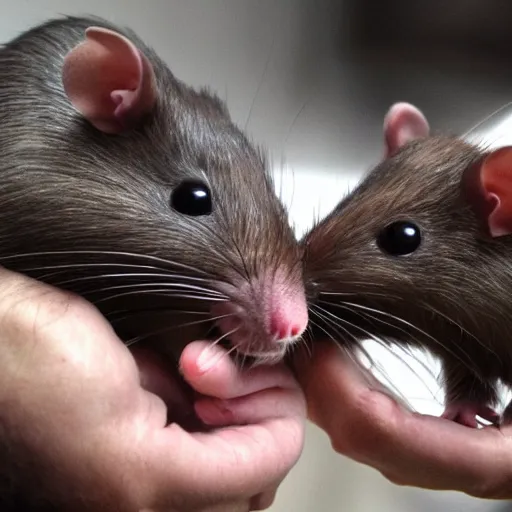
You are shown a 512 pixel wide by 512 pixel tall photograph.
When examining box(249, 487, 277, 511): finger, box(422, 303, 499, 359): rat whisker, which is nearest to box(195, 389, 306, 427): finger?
box(249, 487, 277, 511): finger

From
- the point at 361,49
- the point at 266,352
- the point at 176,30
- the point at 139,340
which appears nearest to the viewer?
the point at 266,352

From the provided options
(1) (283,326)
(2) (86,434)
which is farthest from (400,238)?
(2) (86,434)

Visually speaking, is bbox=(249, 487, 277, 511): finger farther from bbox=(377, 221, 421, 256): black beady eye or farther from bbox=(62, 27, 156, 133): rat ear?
bbox=(62, 27, 156, 133): rat ear

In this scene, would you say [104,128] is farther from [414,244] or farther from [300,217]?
[300,217]

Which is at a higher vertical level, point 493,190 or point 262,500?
point 493,190

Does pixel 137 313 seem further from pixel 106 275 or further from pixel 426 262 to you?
pixel 426 262

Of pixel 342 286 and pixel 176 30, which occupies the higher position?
pixel 176 30

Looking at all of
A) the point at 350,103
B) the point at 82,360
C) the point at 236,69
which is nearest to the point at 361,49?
the point at 350,103

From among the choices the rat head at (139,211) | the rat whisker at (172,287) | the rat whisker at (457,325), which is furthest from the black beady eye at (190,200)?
the rat whisker at (457,325)
